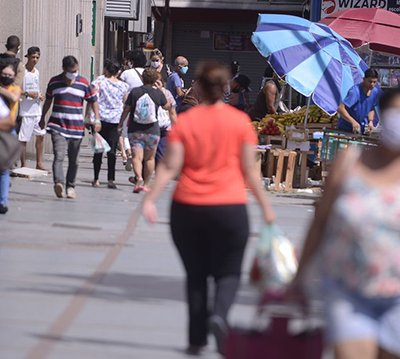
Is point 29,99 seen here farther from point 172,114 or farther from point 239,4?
point 239,4

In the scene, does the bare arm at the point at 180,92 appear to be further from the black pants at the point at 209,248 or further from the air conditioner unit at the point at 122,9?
the black pants at the point at 209,248

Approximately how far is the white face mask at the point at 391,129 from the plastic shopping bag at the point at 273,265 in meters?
0.89

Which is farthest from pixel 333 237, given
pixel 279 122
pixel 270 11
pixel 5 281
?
pixel 270 11

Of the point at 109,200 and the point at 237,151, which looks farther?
the point at 109,200

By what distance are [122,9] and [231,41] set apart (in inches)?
612

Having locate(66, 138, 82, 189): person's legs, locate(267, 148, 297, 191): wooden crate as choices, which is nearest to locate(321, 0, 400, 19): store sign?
locate(267, 148, 297, 191): wooden crate

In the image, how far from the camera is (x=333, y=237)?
5.34 metres

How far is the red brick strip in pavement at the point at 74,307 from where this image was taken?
7820 millimetres

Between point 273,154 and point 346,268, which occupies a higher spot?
point 346,268

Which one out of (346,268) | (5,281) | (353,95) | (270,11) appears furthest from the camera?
(270,11)

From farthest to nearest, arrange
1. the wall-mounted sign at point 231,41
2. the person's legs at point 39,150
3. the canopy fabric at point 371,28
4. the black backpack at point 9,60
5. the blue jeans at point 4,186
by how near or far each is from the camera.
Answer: the wall-mounted sign at point 231,41 → the canopy fabric at point 371,28 → the person's legs at point 39,150 → the black backpack at point 9,60 → the blue jeans at point 4,186

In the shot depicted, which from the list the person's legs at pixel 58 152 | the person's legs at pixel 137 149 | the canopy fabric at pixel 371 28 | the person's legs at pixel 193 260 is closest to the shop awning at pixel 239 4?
the canopy fabric at pixel 371 28

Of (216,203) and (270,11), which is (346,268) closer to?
(216,203)

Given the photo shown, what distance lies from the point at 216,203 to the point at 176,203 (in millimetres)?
258
